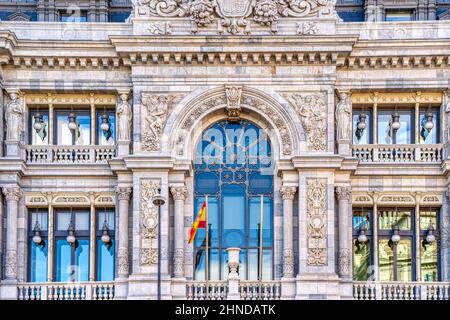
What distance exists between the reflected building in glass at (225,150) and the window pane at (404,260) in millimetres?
80

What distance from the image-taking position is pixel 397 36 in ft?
226

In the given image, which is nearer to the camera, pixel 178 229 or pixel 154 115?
pixel 178 229

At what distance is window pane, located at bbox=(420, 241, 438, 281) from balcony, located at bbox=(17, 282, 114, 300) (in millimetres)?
12900

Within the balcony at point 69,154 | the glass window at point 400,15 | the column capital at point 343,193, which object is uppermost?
the glass window at point 400,15

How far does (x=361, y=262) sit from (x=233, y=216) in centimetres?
564

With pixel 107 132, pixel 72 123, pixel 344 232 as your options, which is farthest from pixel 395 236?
pixel 72 123

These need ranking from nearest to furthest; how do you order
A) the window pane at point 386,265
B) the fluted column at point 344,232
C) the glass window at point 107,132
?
the fluted column at point 344,232, the window pane at point 386,265, the glass window at point 107,132

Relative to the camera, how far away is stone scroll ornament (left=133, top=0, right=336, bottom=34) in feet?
223

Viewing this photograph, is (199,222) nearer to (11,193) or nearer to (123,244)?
(123,244)

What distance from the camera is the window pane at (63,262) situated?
68.1 metres

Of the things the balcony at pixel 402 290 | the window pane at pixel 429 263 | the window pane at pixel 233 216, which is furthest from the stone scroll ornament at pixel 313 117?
the window pane at pixel 429 263

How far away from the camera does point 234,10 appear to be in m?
68.1

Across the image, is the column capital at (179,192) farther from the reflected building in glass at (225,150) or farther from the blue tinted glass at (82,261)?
the blue tinted glass at (82,261)
